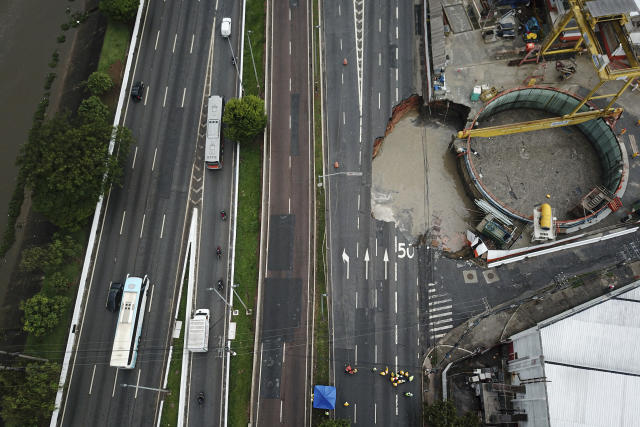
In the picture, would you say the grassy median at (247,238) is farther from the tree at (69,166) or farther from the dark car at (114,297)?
the tree at (69,166)

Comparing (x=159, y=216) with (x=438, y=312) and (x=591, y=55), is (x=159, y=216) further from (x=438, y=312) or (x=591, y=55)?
(x=591, y=55)

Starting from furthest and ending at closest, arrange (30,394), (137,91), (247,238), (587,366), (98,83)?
(137,91) < (98,83) < (247,238) < (30,394) < (587,366)

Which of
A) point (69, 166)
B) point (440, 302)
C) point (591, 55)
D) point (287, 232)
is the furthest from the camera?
point (287, 232)

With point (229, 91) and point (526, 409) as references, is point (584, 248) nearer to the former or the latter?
point (526, 409)

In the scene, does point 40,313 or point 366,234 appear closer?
point 40,313

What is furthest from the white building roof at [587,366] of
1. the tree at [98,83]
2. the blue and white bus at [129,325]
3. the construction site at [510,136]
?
the tree at [98,83]

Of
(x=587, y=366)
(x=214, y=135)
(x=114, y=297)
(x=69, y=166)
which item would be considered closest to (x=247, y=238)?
(x=214, y=135)

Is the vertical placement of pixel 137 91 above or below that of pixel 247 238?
above
